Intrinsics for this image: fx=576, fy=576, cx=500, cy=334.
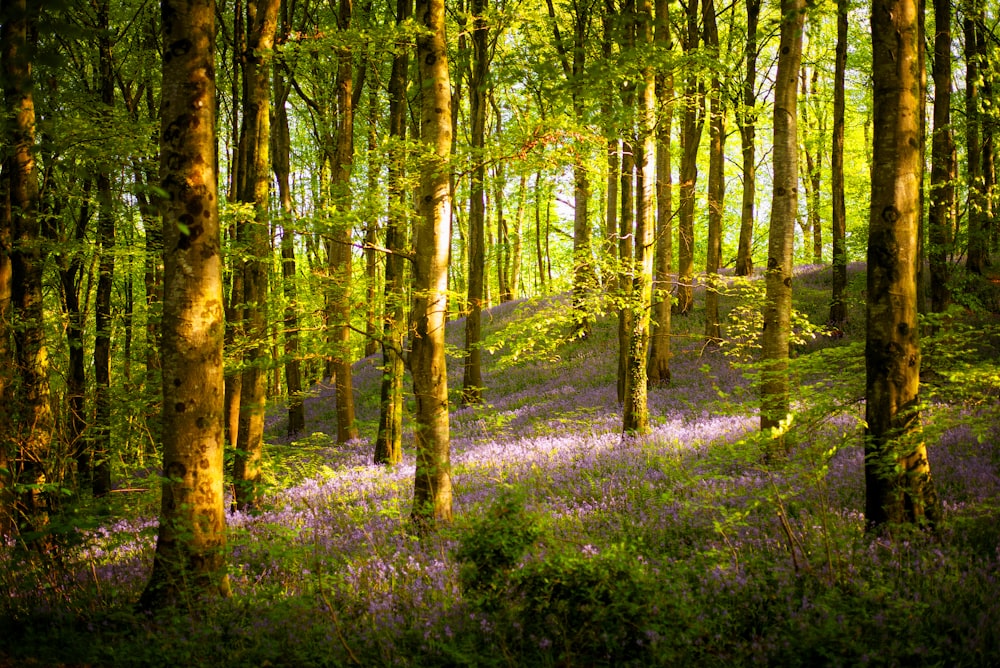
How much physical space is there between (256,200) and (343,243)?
12.8 ft

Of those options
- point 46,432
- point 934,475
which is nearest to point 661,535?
point 934,475

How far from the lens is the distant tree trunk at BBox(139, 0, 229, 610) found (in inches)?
201

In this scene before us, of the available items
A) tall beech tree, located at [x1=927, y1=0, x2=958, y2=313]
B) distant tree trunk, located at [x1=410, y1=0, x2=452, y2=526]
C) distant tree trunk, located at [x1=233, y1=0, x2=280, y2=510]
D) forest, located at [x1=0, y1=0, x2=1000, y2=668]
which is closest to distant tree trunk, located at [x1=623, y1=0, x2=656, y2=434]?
forest, located at [x1=0, y1=0, x2=1000, y2=668]

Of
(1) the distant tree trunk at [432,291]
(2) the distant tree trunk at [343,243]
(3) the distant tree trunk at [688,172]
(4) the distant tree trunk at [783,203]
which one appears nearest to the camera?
(1) the distant tree trunk at [432,291]

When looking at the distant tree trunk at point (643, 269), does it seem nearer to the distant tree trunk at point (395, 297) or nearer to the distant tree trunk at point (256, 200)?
the distant tree trunk at point (395, 297)

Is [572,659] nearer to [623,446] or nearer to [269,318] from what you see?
[623,446]

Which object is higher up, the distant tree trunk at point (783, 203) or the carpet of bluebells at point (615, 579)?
the distant tree trunk at point (783, 203)

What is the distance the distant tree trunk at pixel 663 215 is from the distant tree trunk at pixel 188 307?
6669 mm

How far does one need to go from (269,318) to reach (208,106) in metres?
4.65

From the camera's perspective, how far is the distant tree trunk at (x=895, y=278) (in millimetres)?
5312

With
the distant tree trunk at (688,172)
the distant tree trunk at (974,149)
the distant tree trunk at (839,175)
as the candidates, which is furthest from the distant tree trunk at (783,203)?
the distant tree trunk at (839,175)

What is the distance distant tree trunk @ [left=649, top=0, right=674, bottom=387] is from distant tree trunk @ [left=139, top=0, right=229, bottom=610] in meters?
6.67

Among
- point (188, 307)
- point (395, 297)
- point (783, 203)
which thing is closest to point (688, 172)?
point (783, 203)

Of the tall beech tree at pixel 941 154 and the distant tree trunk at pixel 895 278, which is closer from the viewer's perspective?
the distant tree trunk at pixel 895 278
